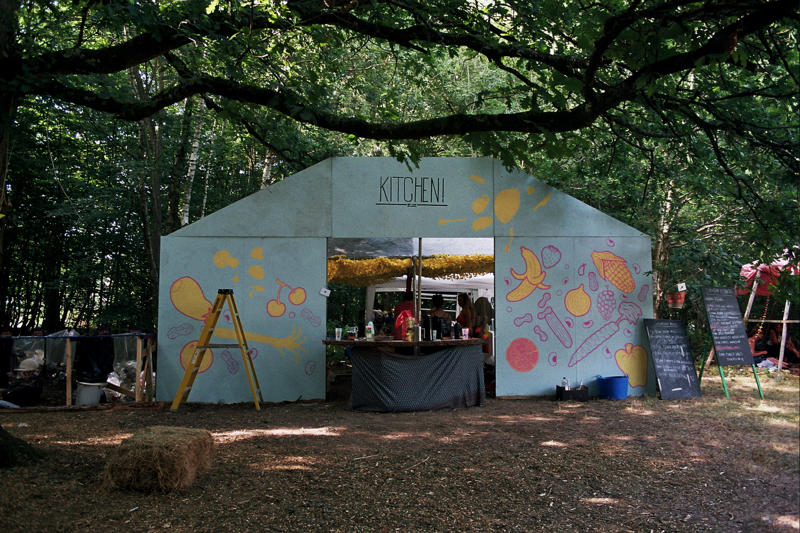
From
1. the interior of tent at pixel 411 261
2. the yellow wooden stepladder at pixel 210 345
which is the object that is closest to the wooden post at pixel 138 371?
the yellow wooden stepladder at pixel 210 345

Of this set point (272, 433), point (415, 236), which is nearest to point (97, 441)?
point (272, 433)

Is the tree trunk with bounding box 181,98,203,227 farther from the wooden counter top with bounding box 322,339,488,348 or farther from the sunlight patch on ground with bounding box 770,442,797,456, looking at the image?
the sunlight patch on ground with bounding box 770,442,797,456

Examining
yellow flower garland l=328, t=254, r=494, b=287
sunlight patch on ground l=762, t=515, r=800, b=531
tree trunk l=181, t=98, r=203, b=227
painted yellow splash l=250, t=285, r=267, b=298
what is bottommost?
sunlight patch on ground l=762, t=515, r=800, b=531

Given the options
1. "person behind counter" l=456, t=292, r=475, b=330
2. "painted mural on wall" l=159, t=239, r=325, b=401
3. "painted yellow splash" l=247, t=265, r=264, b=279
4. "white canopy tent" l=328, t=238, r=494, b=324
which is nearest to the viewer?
"painted mural on wall" l=159, t=239, r=325, b=401

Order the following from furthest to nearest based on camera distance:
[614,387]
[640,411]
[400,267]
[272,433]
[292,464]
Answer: [400,267] < [614,387] < [640,411] < [272,433] < [292,464]

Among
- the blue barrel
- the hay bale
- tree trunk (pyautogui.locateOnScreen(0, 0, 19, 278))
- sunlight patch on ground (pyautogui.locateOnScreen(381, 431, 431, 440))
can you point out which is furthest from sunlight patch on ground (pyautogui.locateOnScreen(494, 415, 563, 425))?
tree trunk (pyautogui.locateOnScreen(0, 0, 19, 278))

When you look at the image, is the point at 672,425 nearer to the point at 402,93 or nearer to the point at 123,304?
the point at 123,304

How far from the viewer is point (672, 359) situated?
8359mm

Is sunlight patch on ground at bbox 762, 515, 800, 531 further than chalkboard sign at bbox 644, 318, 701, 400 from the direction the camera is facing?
No

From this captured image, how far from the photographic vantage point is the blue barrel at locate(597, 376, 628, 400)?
8203 mm

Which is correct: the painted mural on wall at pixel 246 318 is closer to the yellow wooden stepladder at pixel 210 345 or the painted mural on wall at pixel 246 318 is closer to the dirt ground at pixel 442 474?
the yellow wooden stepladder at pixel 210 345

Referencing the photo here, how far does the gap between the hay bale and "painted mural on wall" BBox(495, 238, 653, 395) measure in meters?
5.08

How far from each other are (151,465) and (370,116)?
7645 millimetres

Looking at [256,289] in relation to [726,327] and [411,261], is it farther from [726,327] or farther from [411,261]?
[726,327]
